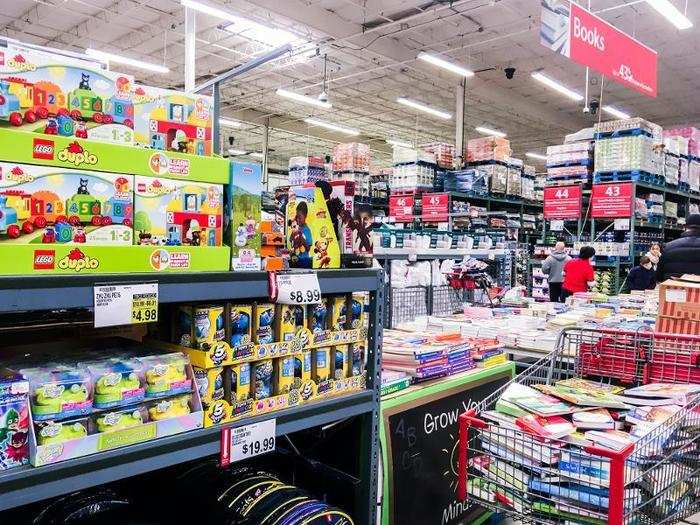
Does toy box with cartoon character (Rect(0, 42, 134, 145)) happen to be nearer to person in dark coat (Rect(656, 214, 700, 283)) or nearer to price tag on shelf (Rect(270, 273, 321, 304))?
price tag on shelf (Rect(270, 273, 321, 304))

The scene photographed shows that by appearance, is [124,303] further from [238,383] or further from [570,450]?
[570,450]

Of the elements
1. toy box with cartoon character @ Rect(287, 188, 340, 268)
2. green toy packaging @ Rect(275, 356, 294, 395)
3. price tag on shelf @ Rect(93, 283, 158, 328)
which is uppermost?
toy box with cartoon character @ Rect(287, 188, 340, 268)

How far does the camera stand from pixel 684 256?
554cm

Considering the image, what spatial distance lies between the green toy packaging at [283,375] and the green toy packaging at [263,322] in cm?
7

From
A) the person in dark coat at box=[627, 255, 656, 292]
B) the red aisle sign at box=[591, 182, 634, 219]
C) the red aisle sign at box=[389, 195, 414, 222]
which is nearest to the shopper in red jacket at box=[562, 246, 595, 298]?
the person in dark coat at box=[627, 255, 656, 292]

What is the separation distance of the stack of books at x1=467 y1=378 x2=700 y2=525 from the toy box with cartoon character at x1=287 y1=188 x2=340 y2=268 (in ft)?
2.34

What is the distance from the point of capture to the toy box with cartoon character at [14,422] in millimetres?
1134

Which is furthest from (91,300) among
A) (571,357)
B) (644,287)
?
(644,287)

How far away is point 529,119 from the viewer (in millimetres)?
19344

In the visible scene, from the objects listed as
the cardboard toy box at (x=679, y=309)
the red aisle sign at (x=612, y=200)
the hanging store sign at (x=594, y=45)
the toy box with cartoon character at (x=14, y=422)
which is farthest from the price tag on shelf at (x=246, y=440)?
the red aisle sign at (x=612, y=200)

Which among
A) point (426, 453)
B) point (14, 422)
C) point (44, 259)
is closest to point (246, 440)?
point (14, 422)

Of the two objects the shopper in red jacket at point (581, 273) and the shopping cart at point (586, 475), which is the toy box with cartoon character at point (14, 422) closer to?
the shopping cart at point (586, 475)

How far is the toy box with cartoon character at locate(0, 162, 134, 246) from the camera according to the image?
1.15 metres

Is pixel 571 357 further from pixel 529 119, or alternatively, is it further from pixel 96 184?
pixel 529 119
